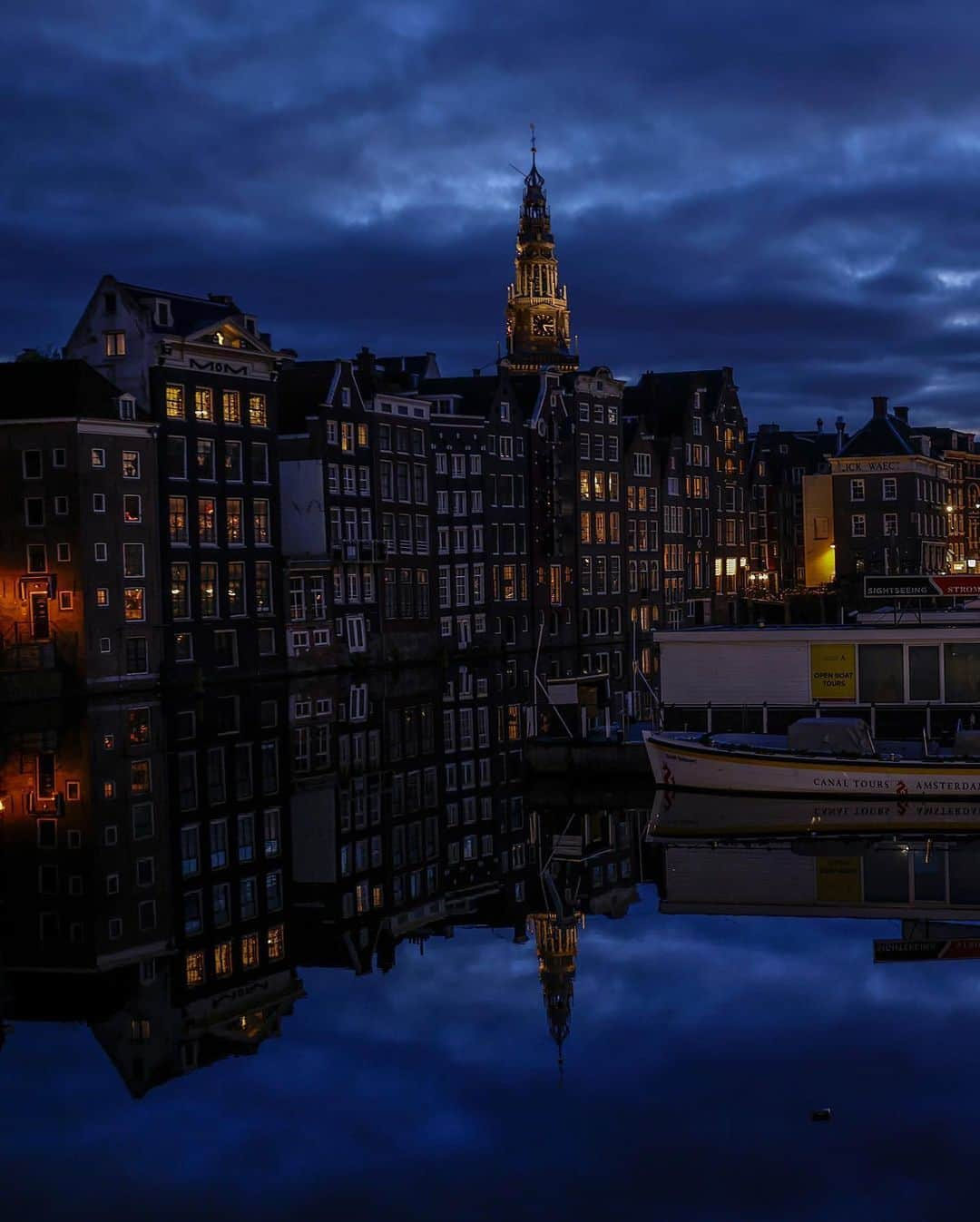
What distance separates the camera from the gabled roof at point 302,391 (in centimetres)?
8469

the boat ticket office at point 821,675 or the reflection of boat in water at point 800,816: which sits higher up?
the boat ticket office at point 821,675

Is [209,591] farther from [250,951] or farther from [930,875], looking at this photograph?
[250,951]

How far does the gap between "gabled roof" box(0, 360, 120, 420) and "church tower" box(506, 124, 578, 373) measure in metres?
89.8

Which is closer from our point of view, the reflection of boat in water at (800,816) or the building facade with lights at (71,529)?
the reflection of boat in water at (800,816)

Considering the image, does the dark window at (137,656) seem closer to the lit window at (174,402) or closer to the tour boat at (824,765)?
the lit window at (174,402)

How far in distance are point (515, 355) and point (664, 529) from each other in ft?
148

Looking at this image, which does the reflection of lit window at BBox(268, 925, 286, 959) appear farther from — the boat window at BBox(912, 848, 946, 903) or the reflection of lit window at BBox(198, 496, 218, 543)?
the reflection of lit window at BBox(198, 496, 218, 543)

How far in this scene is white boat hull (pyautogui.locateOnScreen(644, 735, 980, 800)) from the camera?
1426 inches

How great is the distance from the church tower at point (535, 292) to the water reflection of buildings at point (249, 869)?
107961 millimetres

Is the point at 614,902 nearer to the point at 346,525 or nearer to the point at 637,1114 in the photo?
the point at 637,1114

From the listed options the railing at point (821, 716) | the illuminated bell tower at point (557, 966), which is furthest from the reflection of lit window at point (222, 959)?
the railing at point (821, 716)

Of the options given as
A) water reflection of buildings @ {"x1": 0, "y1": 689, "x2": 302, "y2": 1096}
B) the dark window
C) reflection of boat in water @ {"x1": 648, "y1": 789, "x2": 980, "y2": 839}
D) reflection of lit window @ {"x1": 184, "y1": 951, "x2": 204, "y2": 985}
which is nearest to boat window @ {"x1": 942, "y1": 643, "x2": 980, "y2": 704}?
reflection of boat in water @ {"x1": 648, "y1": 789, "x2": 980, "y2": 839}

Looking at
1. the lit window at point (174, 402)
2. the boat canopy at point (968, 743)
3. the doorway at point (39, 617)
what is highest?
the lit window at point (174, 402)

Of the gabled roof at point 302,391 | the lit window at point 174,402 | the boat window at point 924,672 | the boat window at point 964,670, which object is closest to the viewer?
the boat window at point 964,670
